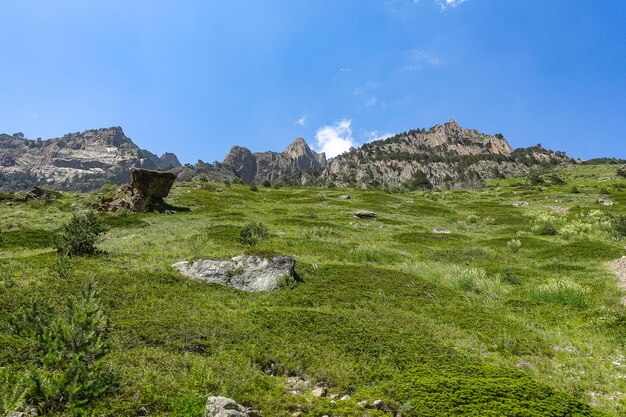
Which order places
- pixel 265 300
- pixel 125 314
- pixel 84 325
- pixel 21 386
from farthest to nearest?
1. pixel 265 300
2. pixel 125 314
3. pixel 84 325
4. pixel 21 386

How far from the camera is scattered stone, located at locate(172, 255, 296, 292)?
1997cm

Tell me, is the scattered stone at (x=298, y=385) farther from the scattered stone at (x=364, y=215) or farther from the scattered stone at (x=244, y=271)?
the scattered stone at (x=364, y=215)

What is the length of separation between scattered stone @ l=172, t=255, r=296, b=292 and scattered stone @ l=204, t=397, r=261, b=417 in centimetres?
1086

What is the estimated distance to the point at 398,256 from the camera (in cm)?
3061

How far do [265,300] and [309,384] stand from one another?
7.39m

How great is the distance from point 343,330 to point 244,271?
25.2 ft

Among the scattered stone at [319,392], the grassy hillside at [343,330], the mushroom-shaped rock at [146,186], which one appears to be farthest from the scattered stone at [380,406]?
the mushroom-shaped rock at [146,186]

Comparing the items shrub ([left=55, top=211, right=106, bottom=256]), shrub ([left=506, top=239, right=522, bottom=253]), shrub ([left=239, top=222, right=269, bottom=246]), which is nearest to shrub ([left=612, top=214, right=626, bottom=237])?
shrub ([left=506, top=239, right=522, bottom=253])

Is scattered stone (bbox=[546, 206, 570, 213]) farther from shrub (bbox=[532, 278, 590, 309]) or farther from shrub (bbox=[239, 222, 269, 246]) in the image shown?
shrub (bbox=[239, 222, 269, 246])

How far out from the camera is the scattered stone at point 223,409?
8297 millimetres

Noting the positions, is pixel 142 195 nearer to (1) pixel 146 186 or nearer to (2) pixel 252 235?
(1) pixel 146 186

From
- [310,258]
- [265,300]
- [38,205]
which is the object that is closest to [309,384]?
[265,300]

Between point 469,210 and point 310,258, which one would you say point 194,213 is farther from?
point 469,210

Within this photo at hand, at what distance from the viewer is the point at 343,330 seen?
1478cm
